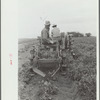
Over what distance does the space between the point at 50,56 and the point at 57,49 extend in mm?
68

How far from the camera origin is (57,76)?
1779 mm

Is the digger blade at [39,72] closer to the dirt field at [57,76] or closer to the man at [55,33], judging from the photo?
the dirt field at [57,76]

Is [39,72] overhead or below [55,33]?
below

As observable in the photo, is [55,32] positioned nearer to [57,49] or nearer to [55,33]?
[55,33]

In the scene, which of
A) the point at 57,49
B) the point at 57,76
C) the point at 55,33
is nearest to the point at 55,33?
the point at 55,33

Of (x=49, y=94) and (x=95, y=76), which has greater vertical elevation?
(x=95, y=76)

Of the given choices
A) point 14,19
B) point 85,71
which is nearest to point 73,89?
point 85,71

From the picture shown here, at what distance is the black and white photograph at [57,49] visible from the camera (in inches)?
63.7

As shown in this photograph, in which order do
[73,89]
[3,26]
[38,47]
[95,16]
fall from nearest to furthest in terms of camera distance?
[95,16], [73,89], [38,47], [3,26]

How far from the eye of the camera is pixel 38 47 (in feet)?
6.07

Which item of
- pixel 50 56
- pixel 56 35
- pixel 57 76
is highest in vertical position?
pixel 56 35

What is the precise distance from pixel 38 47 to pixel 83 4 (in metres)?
0.42

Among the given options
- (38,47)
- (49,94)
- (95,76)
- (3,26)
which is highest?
(3,26)

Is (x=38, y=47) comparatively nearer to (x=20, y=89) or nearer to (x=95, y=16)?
(x=20, y=89)
